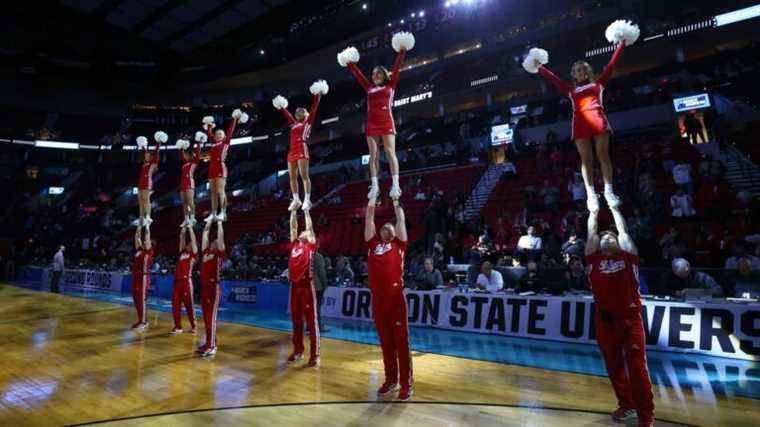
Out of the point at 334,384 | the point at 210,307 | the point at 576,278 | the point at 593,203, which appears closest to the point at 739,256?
the point at 576,278

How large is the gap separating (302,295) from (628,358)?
3638mm

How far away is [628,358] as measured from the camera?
335 cm

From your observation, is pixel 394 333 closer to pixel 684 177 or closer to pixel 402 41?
pixel 402 41

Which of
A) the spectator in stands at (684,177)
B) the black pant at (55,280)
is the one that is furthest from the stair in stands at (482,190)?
the black pant at (55,280)

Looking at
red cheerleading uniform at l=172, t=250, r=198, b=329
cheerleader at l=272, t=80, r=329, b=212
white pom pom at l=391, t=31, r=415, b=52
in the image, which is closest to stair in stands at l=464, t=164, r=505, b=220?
red cheerleading uniform at l=172, t=250, r=198, b=329

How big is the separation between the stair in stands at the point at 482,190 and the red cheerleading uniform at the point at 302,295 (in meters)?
9.34

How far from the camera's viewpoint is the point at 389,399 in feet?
13.7

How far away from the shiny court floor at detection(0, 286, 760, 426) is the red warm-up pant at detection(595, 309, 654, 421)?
304mm

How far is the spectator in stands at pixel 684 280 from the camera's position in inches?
253

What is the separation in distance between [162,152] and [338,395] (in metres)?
30.2

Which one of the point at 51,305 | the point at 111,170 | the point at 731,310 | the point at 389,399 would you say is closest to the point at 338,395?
the point at 389,399

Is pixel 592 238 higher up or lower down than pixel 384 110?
lower down

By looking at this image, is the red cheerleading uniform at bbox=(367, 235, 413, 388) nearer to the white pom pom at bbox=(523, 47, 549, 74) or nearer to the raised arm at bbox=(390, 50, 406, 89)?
the raised arm at bbox=(390, 50, 406, 89)

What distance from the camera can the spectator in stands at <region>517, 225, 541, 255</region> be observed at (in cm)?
935
